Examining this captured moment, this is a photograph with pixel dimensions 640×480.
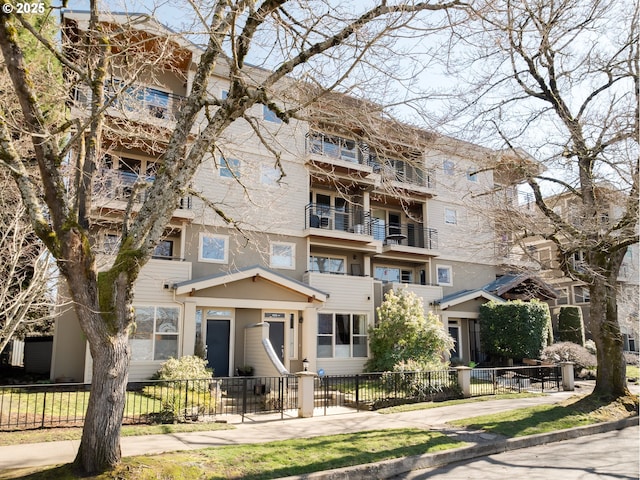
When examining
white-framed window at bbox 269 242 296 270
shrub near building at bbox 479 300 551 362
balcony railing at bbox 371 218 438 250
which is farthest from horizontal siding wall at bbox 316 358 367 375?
shrub near building at bbox 479 300 551 362

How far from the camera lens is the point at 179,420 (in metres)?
11.6

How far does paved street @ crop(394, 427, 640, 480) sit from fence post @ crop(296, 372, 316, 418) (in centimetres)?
489

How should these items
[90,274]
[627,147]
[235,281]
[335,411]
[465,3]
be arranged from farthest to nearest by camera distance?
[235,281], [335,411], [627,147], [465,3], [90,274]

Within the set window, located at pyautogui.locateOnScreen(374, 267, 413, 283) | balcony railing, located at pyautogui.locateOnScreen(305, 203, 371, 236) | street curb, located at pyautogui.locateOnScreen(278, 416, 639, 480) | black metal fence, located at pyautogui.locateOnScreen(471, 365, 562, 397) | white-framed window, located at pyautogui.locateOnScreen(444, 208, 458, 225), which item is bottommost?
street curb, located at pyautogui.locateOnScreen(278, 416, 639, 480)

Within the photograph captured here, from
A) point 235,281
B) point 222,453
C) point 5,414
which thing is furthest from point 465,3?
point 235,281

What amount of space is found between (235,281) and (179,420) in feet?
25.4

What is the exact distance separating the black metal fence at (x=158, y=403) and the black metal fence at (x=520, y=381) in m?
7.29

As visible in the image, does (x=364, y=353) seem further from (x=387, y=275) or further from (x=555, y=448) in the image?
(x=555, y=448)

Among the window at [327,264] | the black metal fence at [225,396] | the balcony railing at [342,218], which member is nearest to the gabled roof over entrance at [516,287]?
the black metal fence at [225,396]

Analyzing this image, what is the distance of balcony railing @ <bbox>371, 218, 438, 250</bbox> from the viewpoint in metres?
25.6

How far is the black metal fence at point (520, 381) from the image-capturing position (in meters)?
17.8

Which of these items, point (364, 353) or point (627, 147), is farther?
point (364, 353)

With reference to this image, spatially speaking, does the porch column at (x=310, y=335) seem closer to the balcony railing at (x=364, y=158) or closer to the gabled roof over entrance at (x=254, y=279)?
the gabled roof over entrance at (x=254, y=279)

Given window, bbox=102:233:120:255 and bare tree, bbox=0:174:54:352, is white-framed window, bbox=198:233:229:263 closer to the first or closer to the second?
window, bbox=102:233:120:255
